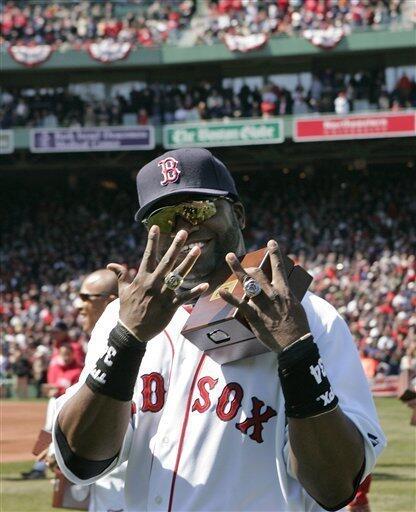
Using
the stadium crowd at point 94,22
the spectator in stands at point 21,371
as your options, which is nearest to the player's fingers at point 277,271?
the spectator in stands at point 21,371

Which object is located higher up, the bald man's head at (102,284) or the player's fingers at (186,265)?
the player's fingers at (186,265)

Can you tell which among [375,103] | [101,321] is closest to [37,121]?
[375,103]

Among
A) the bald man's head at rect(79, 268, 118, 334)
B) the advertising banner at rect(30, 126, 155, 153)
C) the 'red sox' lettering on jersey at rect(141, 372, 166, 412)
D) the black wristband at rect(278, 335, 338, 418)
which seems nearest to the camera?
the black wristband at rect(278, 335, 338, 418)

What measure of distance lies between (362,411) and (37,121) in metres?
32.7

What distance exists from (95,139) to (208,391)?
3001cm

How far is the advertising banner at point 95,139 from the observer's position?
105 ft

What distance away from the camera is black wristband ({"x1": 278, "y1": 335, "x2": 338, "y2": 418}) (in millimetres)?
2346

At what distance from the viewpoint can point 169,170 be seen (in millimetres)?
2742

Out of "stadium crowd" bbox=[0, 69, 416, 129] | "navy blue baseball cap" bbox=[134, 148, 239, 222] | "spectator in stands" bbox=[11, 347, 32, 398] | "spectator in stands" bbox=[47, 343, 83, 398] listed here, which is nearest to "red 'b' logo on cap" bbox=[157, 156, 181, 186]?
"navy blue baseball cap" bbox=[134, 148, 239, 222]

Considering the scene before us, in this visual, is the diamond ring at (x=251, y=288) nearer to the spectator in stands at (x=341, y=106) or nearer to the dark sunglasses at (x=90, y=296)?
the dark sunglasses at (x=90, y=296)

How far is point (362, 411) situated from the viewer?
8.16 feet

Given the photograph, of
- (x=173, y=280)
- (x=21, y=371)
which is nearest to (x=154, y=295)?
(x=173, y=280)

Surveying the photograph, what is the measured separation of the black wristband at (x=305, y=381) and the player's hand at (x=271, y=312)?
28mm

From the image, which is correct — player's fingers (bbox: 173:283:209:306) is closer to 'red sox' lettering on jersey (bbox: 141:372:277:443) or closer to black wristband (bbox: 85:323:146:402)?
black wristband (bbox: 85:323:146:402)
